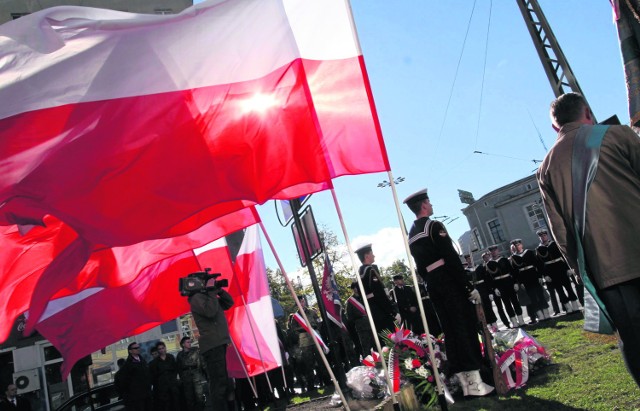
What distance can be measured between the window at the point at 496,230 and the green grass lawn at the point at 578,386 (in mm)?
58121

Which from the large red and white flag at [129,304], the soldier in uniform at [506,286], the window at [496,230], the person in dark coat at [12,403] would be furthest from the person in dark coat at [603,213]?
the window at [496,230]

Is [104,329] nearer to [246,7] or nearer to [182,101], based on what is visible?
[182,101]

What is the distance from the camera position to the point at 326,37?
12.7 ft

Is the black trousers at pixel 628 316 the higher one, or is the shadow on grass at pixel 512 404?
the black trousers at pixel 628 316

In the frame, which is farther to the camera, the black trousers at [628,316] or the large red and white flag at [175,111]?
the large red and white flag at [175,111]

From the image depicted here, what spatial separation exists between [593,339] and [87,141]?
273 inches

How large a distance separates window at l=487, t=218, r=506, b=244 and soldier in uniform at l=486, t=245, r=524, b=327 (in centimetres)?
5211

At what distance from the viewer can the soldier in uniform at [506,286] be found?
1202 cm

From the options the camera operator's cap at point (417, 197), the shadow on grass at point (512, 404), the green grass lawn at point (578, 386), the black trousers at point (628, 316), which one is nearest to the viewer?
the black trousers at point (628, 316)

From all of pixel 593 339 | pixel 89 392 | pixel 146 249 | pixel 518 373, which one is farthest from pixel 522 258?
pixel 89 392

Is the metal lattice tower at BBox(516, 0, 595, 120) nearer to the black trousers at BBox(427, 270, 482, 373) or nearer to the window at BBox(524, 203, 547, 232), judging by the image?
the black trousers at BBox(427, 270, 482, 373)

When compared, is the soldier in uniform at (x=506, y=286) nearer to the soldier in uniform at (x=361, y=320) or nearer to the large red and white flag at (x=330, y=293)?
the soldier in uniform at (x=361, y=320)

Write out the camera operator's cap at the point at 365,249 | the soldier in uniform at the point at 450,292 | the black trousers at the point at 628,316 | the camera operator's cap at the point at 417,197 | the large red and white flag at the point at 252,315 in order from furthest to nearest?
the camera operator's cap at the point at 365,249 < the large red and white flag at the point at 252,315 < the camera operator's cap at the point at 417,197 < the soldier in uniform at the point at 450,292 < the black trousers at the point at 628,316

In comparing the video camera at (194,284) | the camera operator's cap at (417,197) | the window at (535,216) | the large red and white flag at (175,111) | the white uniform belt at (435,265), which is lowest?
the white uniform belt at (435,265)
